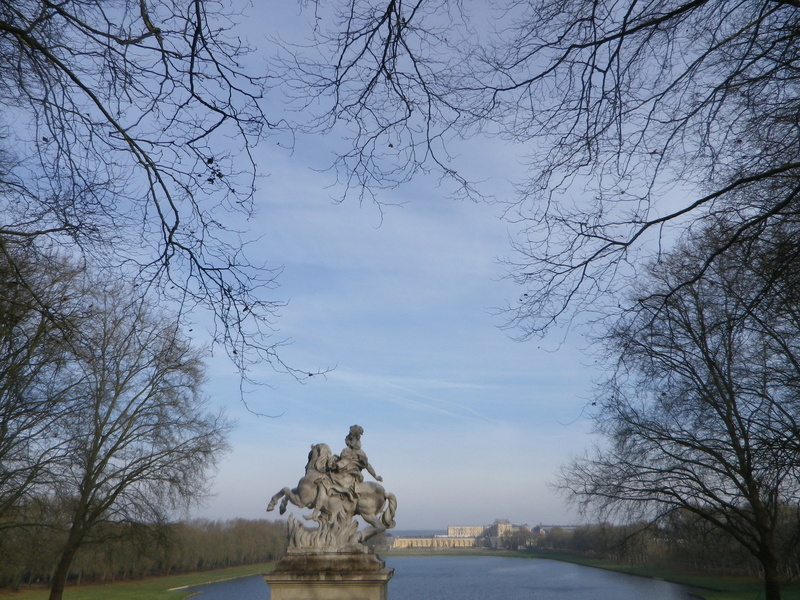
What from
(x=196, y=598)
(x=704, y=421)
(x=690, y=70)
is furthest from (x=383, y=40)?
(x=196, y=598)

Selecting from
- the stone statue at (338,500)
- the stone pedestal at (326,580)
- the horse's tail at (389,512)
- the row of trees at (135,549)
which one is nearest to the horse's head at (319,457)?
the stone statue at (338,500)

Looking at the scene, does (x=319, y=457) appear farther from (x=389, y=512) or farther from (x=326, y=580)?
(x=326, y=580)

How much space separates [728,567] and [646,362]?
44844 millimetres

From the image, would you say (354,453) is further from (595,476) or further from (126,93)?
(595,476)

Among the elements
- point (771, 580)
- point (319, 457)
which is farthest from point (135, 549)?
point (771, 580)

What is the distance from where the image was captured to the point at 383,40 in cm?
434

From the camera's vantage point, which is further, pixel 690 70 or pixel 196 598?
pixel 196 598

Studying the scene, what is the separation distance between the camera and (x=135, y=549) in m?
19.1

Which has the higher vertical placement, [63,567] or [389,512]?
[389,512]

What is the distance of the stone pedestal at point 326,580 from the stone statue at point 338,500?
0.24 metres

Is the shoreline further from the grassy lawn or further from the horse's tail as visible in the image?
the grassy lawn

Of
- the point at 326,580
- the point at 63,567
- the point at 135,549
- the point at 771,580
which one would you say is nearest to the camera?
the point at 326,580

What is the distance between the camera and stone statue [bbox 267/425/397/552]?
9.27m

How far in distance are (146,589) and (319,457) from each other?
41.2 m
